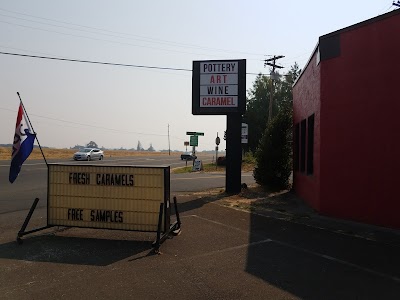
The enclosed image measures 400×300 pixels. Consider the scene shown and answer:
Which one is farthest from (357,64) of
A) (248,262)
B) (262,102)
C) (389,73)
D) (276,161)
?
(262,102)

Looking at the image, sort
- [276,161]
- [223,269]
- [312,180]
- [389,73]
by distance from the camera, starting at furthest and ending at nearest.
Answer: [276,161], [312,180], [389,73], [223,269]

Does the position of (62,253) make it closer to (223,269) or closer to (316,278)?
(223,269)

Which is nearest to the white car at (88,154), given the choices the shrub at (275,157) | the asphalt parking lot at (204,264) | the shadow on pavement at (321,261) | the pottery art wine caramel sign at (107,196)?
the shrub at (275,157)

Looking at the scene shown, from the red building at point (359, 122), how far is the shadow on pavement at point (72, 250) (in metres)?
5.03

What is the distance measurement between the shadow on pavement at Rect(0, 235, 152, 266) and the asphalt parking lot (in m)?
0.02

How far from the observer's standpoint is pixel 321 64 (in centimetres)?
988

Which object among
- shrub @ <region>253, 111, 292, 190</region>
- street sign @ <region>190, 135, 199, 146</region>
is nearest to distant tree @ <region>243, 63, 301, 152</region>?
street sign @ <region>190, 135, 199, 146</region>

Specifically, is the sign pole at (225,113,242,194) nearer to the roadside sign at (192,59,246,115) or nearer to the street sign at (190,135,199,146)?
the roadside sign at (192,59,246,115)

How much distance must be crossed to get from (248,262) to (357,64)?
5.57 meters

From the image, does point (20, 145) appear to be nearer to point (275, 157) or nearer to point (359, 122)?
point (359, 122)

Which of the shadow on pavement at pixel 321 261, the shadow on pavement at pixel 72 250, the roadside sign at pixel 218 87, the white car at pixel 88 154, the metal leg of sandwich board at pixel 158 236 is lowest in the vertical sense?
the shadow on pavement at pixel 72 250

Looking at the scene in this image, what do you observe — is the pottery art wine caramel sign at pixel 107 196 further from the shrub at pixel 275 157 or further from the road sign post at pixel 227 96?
the shrub at pixel 275 157

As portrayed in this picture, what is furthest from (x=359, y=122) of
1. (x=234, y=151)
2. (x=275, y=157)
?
(x=275, y=157)

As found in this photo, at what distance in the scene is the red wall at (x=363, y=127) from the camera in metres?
8.20
